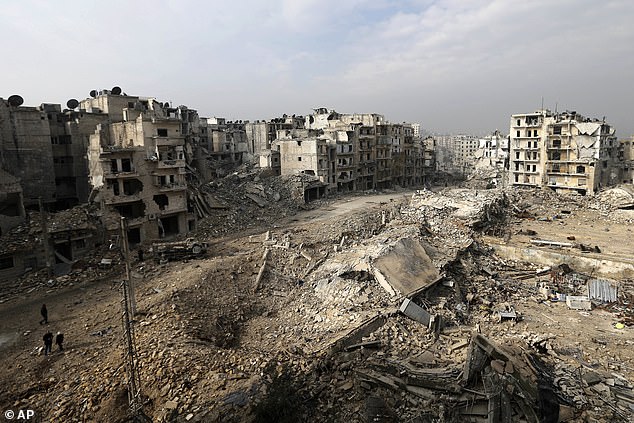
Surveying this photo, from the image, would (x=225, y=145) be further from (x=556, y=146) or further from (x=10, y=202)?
(x=556, y=146)

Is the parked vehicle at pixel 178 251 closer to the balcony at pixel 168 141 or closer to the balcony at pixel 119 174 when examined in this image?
the balcony at pixel 119 174

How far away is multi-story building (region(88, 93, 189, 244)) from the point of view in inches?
1215

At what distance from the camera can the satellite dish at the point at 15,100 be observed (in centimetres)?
3677

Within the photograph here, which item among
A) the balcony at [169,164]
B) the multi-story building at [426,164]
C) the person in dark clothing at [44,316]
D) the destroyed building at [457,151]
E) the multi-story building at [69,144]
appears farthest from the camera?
the destroyed building at [457,151]

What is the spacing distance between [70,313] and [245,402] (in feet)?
42.5

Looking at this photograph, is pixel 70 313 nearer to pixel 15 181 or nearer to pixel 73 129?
pixel 15 181

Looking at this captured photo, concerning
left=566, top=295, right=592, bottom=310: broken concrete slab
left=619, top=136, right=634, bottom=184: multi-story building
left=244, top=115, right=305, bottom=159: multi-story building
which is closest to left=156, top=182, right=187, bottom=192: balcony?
left=566, top=295, right=592, bottom=310: broken concrete slab

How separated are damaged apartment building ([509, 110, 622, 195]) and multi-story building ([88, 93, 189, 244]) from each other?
162 feet

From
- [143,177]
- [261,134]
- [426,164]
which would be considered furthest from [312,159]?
[426,164]

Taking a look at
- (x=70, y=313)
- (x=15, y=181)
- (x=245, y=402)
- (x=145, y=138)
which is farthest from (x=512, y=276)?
(x=15, y=181)

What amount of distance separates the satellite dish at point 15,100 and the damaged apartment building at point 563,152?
61.7 metres

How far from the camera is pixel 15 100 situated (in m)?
37.0

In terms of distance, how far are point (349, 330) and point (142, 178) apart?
2341 cm

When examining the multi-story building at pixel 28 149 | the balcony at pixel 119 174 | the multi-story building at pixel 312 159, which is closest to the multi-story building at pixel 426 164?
the multi-story building at pixel 312 159
